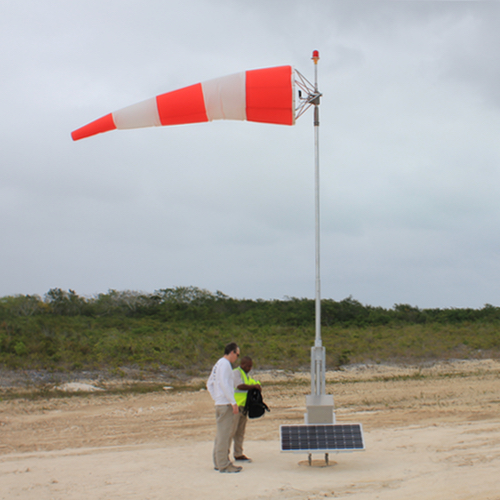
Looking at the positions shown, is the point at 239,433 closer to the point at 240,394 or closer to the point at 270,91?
the point at 240,394

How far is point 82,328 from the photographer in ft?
78.1

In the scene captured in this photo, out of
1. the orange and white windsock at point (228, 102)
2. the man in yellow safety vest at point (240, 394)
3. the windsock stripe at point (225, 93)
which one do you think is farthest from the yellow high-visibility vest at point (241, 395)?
the windsock stripe at point (225, 93)

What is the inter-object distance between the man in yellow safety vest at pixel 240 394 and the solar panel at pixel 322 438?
2.05 ft

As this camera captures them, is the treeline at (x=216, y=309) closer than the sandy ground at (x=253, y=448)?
No

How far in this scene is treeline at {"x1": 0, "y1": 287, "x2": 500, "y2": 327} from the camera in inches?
1145

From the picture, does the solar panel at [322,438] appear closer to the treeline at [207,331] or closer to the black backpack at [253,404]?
the black backpack at [253,404]

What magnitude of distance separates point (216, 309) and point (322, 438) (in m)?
24.8

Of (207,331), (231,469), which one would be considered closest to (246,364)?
(231,469)

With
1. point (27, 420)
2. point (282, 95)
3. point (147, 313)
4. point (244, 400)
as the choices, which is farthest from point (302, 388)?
point (147, 313)

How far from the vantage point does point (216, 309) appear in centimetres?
3158

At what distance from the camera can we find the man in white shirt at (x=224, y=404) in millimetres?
6633

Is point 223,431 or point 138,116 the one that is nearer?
point 223,431

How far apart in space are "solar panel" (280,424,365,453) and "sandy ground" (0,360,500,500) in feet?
1.09

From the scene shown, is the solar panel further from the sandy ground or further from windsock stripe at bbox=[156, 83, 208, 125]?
windsock stripe at bbox=[156, 83, 208, 125]
